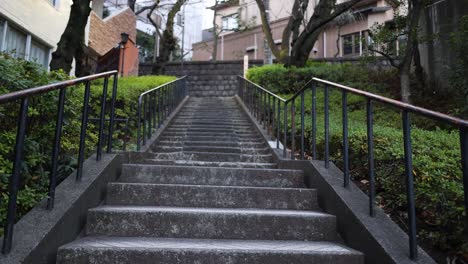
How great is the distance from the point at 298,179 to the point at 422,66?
677 centimetres

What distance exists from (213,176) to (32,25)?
7.27m

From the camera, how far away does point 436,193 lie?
2303mm

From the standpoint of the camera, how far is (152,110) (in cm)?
575

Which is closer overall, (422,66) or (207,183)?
(207,183)

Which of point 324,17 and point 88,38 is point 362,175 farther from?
point 88,38

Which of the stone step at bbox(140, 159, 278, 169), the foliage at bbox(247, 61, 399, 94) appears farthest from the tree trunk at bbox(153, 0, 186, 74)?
the stone step at bbox(140, 159, 278, 169)

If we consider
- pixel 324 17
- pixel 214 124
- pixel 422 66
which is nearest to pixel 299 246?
pixel 214 124

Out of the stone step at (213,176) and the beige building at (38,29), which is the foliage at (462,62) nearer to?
the stone step at (213,176)

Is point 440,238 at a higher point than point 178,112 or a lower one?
lower

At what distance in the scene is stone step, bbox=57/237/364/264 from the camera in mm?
2078

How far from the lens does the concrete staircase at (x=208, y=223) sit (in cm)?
213

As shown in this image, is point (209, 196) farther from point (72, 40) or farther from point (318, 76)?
point (318, 76)

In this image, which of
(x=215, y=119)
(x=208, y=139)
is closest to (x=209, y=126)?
(x=215, y=119)

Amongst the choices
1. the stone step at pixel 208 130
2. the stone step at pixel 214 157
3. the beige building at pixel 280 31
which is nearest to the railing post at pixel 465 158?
the stone step at pixel 214 157
